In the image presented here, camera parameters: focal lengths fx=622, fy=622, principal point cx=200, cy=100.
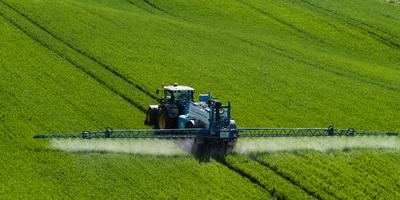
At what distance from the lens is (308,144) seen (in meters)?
30.1

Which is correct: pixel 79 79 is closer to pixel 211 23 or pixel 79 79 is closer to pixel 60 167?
pixel 60 167

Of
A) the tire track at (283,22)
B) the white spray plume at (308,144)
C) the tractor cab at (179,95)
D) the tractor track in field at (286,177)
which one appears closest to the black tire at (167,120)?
the tractor cab at (179,95)

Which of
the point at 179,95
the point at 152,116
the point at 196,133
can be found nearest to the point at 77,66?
the point at 152,116

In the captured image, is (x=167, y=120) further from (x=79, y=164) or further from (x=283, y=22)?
(x=283, y=22)

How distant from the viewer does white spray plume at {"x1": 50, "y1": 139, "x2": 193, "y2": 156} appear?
2705cm

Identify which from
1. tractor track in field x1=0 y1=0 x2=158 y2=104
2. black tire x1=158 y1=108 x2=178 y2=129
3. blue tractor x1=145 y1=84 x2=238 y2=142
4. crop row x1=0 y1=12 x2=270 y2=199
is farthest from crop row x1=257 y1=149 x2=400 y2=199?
tractor track in field x1=0 y1=0 x2=158 y2=104

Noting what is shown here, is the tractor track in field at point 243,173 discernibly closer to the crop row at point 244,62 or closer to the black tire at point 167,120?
the black tire at point 167,120

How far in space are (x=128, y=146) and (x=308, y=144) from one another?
345 inches

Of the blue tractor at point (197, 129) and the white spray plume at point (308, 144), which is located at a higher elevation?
the blue tractor at point (197, 129)

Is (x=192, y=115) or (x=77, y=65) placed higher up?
(x=192, y=115)

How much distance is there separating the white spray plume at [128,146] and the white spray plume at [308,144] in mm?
2743

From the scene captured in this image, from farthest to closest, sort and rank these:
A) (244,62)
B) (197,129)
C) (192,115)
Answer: (244,62) < (192,115) < (197,129)

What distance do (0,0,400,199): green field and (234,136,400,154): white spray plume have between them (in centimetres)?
42

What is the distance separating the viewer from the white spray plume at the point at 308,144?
29062 millimetres
